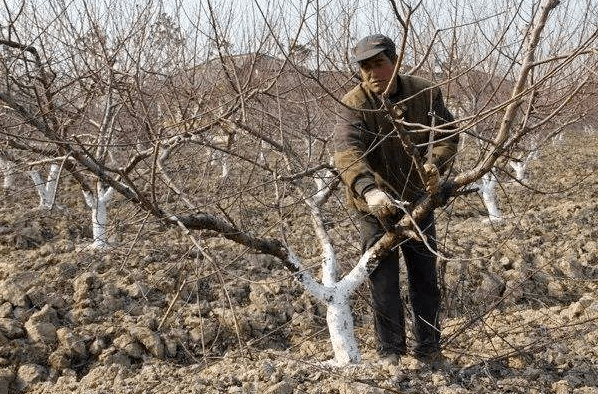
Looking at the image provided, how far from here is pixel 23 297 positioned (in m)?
3.97

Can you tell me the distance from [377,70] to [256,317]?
228 centimetres

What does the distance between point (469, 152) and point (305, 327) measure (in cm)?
1098

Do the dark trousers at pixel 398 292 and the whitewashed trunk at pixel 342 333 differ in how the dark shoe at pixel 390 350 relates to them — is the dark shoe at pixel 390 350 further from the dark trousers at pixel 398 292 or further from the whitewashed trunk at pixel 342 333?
the whitewashed trunk at pixel 342 333

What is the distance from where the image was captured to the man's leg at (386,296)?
2.55 metres

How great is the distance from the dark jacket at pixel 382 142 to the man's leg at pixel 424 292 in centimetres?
25

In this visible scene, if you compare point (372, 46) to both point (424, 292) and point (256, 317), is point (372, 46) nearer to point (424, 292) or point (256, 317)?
point (424, 292)

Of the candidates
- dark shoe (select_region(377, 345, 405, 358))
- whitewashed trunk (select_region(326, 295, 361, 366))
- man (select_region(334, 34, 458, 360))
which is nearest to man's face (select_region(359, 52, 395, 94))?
man (select_region(334, 34, 458, 360))

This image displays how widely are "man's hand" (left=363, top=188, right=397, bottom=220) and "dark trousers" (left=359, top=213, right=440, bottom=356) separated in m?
0.40

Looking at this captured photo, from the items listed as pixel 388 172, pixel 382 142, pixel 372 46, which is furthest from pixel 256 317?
pixel 372 46

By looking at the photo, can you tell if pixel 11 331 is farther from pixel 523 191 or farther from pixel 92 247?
pixel 523 191

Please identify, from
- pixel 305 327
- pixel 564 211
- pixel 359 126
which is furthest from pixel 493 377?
pixel 564 211

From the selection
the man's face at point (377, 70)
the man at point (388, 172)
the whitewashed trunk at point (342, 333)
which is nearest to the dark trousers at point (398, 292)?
the man at point (388, 172)

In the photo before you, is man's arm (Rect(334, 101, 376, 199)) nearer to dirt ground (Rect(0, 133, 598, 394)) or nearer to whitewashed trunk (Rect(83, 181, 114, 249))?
dirt ground (Rect(0, 133, 598, 394))

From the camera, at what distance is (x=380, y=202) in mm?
2061
